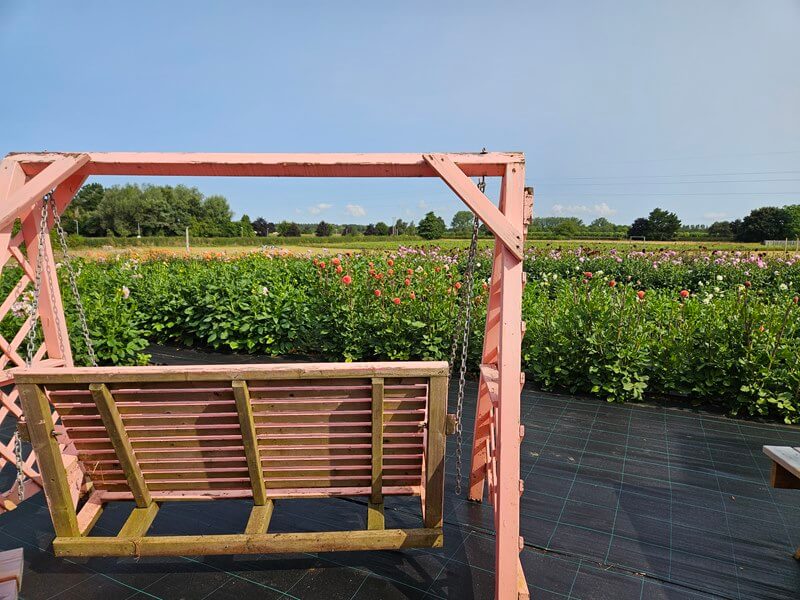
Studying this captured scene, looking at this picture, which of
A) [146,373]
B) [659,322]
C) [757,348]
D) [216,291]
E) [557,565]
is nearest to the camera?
[146,373]

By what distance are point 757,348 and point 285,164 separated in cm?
472

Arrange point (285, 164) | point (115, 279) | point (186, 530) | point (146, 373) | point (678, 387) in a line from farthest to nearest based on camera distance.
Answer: point (115, 279) → point (678, 387) → point (186, 530) → point (285, 164) → point (146, 373)

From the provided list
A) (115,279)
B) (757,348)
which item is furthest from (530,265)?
(115,279)

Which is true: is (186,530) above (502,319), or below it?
below

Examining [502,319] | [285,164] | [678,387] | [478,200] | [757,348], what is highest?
[285,164]

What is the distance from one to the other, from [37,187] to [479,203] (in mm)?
1942

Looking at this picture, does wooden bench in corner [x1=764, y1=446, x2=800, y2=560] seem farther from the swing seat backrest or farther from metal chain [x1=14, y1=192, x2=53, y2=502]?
metal chain [x1=14, y1=192, x2=53, y2=502]

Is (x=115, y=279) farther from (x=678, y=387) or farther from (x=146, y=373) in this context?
(x=678, y=387)

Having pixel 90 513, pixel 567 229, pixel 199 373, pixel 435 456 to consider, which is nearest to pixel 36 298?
pixel 90 513

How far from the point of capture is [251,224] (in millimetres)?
58719

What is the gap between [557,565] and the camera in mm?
2592

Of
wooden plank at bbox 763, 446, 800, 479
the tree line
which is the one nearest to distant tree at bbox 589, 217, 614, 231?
the tree line

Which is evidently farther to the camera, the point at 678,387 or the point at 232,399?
the point at 678,387

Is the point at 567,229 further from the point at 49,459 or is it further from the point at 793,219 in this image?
the point at 49,459
